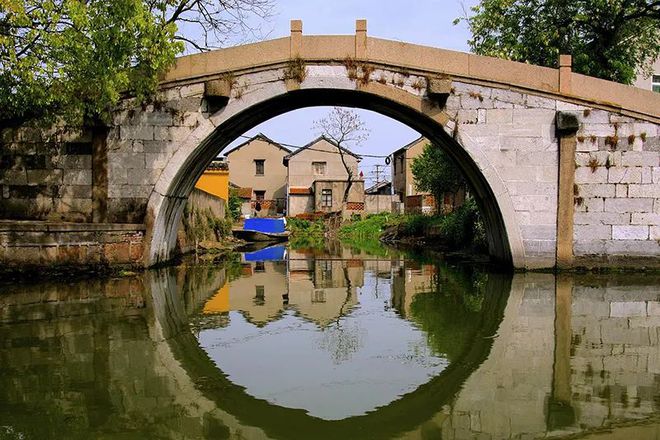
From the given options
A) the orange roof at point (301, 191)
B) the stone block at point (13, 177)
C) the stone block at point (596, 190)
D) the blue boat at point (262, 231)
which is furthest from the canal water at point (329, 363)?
the orange roof at point (301, 191)

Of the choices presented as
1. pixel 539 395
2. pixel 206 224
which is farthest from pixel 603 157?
pixel 206 224

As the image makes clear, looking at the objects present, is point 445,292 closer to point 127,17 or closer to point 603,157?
point 603,157

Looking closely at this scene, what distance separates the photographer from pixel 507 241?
11.1 meters

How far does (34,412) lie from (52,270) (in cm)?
683

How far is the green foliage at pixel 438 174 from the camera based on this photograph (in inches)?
854

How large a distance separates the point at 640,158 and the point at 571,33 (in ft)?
18.6

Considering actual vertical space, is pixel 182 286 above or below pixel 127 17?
below

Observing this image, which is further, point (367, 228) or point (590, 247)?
point (367, 228)

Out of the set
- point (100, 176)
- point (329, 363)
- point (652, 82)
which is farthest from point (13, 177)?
point (652, 82)

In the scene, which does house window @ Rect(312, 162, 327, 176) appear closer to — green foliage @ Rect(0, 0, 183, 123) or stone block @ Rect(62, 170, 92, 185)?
stone block @ Rect(62, 170, 92, 185)

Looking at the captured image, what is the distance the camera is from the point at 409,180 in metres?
42.0

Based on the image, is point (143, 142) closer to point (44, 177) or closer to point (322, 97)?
point (44, 177)

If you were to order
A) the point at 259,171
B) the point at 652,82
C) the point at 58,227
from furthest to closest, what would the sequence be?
the point at 259,171 < the point at 652,82 < the point at 58,227

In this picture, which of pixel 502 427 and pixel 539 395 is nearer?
pixel 502 427
